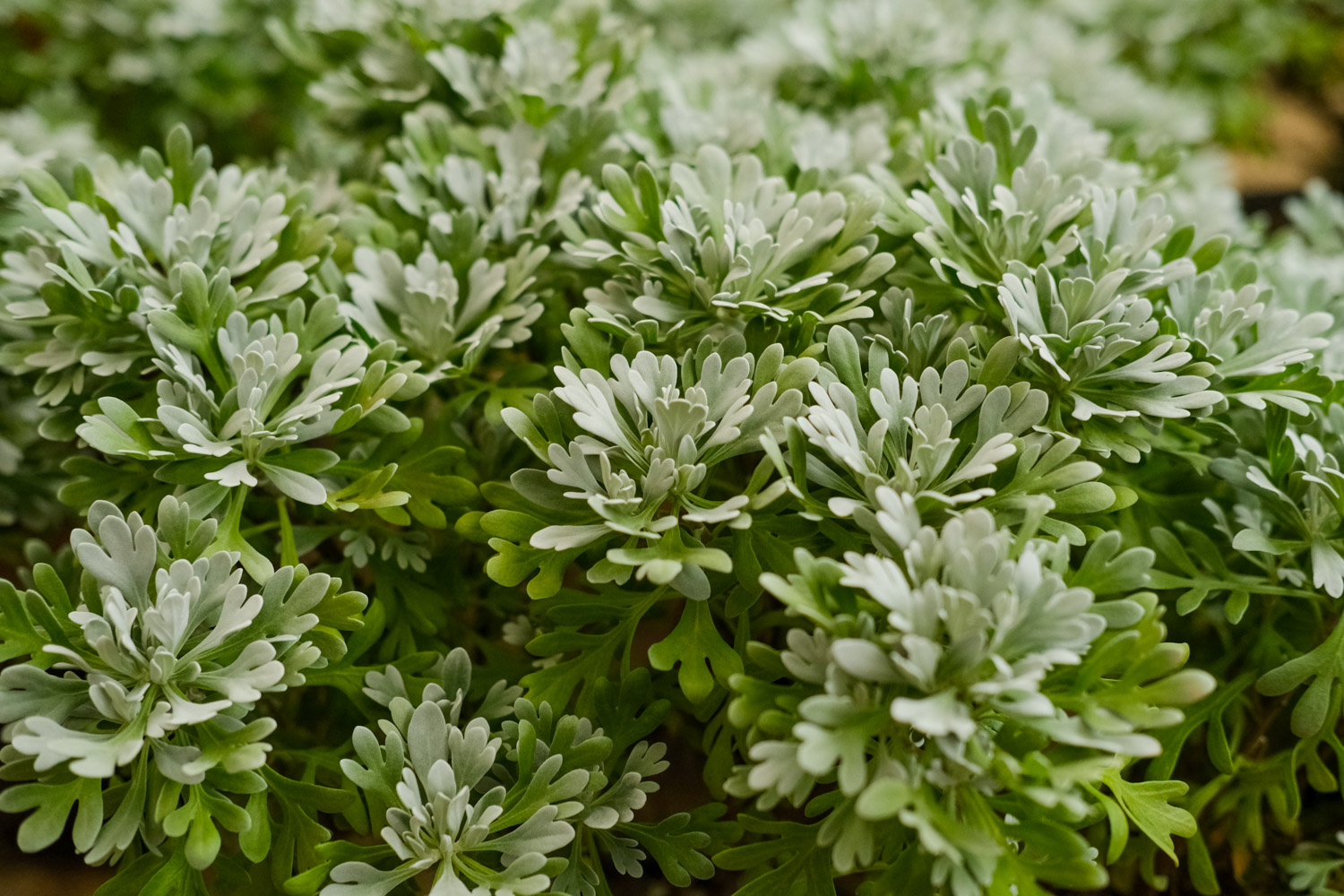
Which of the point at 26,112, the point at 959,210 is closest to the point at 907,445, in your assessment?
the point at 959,210

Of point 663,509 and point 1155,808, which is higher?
point 663,509

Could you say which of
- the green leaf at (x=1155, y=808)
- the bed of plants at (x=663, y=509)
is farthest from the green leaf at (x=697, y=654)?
the green leaf at (x=1155, y=808)

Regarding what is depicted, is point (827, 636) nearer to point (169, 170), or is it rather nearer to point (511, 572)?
point (511, 572)

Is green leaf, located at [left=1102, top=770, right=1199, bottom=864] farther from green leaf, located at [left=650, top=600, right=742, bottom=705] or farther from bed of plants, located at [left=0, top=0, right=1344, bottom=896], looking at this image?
green leaf, located at [left=650, top=600, right=742, bottom=705]

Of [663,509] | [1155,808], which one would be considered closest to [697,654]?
[663,509]

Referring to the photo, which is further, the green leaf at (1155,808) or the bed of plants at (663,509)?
the green leaf at (1155,808)

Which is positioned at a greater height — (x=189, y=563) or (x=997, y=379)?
(x=997, y=379)

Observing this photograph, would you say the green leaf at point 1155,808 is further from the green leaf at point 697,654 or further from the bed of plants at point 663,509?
the green leaf at point 697,654

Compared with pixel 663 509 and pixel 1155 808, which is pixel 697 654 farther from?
pixel 1155 808
